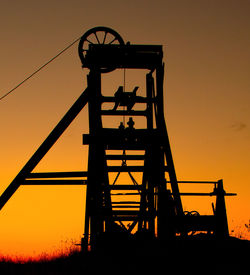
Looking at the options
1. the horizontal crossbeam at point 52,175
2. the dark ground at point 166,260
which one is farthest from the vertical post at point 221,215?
the horizontal crossbeam at point 52,175

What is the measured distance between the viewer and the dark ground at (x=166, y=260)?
9.45 meters

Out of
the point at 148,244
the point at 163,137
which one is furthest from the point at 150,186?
the point at 148,244

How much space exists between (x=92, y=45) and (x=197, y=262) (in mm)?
8045

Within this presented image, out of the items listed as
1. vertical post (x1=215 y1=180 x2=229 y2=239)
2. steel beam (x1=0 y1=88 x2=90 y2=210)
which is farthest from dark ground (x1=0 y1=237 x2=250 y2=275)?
steel beam (x1=0 y1=88 x2=90 y2=210)

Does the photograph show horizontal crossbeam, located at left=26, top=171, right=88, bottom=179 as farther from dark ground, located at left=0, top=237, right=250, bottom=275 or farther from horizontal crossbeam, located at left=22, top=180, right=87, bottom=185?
dark ground, located at left=0, top=237, right=250, bottom=275

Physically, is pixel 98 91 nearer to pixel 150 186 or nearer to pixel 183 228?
pixel 150 186

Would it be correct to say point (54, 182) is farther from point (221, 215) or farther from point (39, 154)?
point (221, 215)

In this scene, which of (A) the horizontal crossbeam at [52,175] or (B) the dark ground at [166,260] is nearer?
(B) the dark ground at [166,260]

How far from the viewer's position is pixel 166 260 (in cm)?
969

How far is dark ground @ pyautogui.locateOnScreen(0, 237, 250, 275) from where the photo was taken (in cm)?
945

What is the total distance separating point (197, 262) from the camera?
9.66 metres

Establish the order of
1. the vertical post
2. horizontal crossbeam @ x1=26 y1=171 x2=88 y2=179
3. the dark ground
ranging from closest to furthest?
the dark ground
the vertical post
horizontal crossbeam @ x1=26 y1=171 x2=88 y2=179

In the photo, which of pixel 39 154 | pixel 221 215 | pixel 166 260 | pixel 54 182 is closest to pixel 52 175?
pixel 54 182

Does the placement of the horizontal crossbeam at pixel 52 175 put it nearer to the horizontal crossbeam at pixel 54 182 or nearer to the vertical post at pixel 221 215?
the horizontal crossbeam at pixel 54 182
